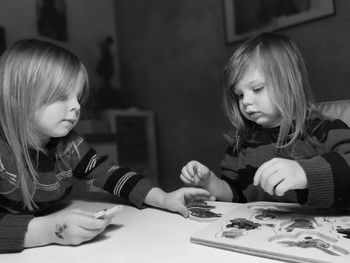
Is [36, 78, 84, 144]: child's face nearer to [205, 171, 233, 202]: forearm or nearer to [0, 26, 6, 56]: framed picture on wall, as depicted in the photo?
[205, 171, 233, 202]: forearm

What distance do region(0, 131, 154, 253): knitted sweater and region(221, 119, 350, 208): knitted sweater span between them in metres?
0.31

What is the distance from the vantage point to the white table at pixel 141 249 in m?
0.44

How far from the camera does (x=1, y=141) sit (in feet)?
2.30

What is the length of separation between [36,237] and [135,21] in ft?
9.00

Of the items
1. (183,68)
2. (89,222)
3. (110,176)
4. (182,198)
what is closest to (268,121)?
(182,198)

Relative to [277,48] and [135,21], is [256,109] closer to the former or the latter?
[277,48]

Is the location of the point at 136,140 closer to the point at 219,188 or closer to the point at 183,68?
the point at 183,68

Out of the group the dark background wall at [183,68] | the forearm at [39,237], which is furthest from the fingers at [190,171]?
the dark background wall at [183,68]

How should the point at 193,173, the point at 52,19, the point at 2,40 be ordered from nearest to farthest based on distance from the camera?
the point at 193,173 < the point at 2,40 < the point at 52,19

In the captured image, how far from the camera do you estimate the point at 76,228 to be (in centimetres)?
51

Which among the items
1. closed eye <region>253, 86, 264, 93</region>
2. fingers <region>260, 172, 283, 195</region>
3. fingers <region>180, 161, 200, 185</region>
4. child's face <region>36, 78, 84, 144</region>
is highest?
closed eye <region>253, 86, 264, 93</region>

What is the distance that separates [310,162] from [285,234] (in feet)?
0.56

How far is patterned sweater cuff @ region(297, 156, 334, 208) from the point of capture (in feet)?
1.90

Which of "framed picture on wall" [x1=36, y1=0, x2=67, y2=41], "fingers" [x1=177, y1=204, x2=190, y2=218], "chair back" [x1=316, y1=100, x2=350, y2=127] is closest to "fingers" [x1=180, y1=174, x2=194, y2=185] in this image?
"fingers" [x1=177, y1=204, x2=190, y2=218]
